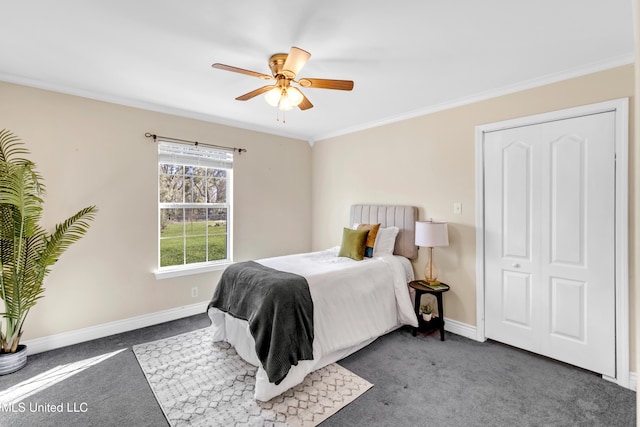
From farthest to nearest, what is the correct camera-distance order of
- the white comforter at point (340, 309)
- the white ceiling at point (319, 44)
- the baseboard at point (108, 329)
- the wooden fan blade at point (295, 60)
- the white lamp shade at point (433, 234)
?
the white lamp shade at point (433, 234)
the baseboard at point (108, 329)
the white comforter at point (340, 309)
the wooden fan blade at point (295, 60)
the white ceiling at point (319, 44)

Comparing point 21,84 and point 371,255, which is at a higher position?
point 21,84

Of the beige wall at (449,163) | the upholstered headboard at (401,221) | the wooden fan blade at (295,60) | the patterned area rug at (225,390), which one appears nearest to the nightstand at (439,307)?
the beige wall at (449,163)

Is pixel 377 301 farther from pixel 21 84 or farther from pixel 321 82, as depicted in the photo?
pixel 21 84

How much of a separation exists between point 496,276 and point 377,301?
1.22m

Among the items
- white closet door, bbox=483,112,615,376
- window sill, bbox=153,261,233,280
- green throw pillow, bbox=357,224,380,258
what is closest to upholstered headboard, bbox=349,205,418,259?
green throw pillow, bbox=357,224,380,258

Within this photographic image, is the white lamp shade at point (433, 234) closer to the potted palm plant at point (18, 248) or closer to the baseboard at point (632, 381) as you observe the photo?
the baseboard at point (632, 381)

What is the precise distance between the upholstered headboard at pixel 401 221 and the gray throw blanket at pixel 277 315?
1.56m

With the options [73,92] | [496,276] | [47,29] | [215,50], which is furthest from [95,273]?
[496,276]

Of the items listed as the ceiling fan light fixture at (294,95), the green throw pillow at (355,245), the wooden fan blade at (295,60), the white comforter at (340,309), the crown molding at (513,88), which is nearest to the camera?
the wooden fan blade at (295,60)

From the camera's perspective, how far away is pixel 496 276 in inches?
114

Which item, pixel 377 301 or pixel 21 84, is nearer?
pixel 21 84

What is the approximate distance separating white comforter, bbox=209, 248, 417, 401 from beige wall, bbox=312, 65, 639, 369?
56 cm

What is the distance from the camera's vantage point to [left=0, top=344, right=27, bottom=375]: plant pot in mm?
2314

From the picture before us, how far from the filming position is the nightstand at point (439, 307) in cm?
294
